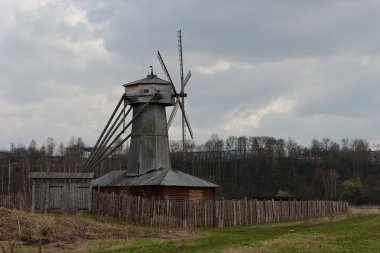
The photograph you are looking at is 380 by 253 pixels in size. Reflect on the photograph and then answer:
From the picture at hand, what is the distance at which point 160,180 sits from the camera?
36000 mm

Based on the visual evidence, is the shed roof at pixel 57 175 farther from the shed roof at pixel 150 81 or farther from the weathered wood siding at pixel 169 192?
the shed roof at pixel 150 81

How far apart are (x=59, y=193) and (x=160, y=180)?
6690 millimetres

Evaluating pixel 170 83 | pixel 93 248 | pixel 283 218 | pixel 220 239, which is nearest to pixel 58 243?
pixel 93 248

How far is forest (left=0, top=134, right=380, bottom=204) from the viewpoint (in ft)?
288

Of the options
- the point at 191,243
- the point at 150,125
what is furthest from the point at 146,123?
the point at 191,243

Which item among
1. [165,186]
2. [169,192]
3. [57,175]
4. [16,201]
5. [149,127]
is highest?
[149,127]

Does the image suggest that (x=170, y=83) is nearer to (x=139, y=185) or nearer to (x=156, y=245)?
(x=139, y=185)

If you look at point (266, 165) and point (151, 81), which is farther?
point (266, 165)

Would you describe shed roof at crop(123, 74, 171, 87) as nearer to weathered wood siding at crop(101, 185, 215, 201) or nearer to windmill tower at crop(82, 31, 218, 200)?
windmill tower at crop(82, 31, 218, 200)

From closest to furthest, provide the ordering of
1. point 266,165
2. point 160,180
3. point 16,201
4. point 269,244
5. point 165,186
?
point 269,244
point 16,201
point 160,180
point 165,186
point 266,165

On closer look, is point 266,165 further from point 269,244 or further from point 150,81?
point 269,244

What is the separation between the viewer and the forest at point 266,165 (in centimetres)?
8781

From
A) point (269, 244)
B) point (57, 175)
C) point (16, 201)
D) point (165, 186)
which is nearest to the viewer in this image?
point (269, 244)

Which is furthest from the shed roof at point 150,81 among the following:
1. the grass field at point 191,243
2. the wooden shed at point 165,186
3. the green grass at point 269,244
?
the green grass at point 269,244
